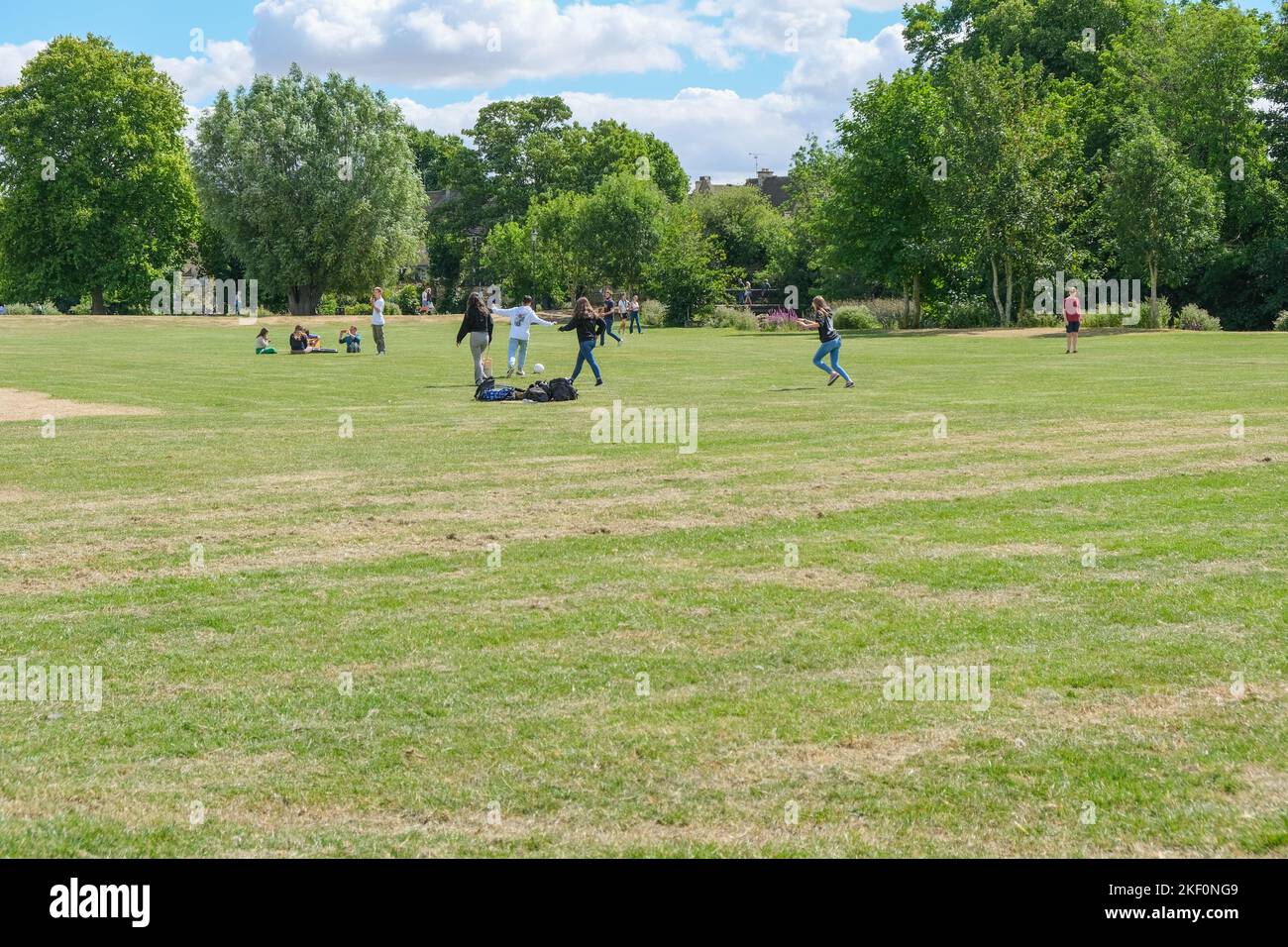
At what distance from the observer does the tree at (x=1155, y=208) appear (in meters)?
53.6

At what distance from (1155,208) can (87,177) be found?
207ft

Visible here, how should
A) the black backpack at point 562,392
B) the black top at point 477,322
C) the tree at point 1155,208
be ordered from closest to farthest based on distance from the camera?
the black backpack at point 562,392, the black top at point 477,322, the tree at point 1155,208

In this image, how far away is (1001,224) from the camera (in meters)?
58.6

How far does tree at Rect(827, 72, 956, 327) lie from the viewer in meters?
64.8

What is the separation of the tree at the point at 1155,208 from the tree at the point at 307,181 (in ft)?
136

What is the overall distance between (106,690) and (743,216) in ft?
315

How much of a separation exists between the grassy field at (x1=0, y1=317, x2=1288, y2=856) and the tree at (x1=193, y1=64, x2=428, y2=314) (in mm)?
61043

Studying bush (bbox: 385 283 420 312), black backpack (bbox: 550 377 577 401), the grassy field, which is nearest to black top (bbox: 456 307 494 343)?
black backpack (bbox: 550 377 577 401)

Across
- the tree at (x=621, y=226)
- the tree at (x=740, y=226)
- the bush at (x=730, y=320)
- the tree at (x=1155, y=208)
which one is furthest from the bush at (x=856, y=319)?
the tree at (x=740, y=226)

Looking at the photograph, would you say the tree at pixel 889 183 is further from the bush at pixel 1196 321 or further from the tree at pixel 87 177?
the tree at pixel 87 177

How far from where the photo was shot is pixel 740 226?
99.1m

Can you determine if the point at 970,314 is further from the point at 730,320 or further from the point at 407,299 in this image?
the point at 407,299

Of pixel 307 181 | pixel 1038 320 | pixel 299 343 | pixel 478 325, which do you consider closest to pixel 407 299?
pixel 307 181

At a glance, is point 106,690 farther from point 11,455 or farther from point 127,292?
point 127,292
